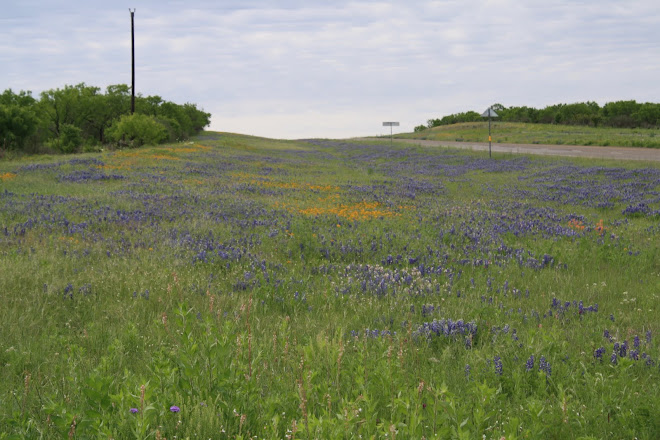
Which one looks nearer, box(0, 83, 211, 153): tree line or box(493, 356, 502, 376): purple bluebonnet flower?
box(493, 356, 502, 376): purple bluebonnet flower

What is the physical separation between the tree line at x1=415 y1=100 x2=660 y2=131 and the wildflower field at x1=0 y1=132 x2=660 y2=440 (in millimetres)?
60763

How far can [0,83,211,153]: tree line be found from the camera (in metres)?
41.8

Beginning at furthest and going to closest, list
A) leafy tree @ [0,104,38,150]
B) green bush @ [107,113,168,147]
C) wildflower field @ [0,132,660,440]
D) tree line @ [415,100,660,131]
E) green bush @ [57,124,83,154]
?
tree line @ [415,100,660,131], green bush @ [57,124,83,154], green bush @ [107,113,168,147], leafy tree @ [0,104,38,150], wildflower field @ [0,132,660,440]

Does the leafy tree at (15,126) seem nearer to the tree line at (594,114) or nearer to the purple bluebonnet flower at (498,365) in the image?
the purple bluebonnet flower at (498,365)

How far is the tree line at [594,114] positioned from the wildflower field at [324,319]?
199 ft

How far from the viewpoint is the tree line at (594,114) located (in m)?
63.9

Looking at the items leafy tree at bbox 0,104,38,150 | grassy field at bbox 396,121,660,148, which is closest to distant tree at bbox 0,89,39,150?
leafy tree at bbox 0,104,38,150

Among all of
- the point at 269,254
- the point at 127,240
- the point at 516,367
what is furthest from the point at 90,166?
the point at 516,367

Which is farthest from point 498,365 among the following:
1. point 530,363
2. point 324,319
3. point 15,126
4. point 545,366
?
point 15,126

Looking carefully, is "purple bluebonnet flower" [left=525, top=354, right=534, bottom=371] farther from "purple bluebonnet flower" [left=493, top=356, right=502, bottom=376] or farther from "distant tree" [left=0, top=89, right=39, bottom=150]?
"distant tree" [left=0, top=89, right=39, bottom=150]

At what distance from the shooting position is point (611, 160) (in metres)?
27.5

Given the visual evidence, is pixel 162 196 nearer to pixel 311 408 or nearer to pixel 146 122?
pixel 311 408

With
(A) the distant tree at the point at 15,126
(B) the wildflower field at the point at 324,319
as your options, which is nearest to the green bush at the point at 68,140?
(A) the distant tree at the point at 15,126

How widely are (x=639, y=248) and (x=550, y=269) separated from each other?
2725 mm
